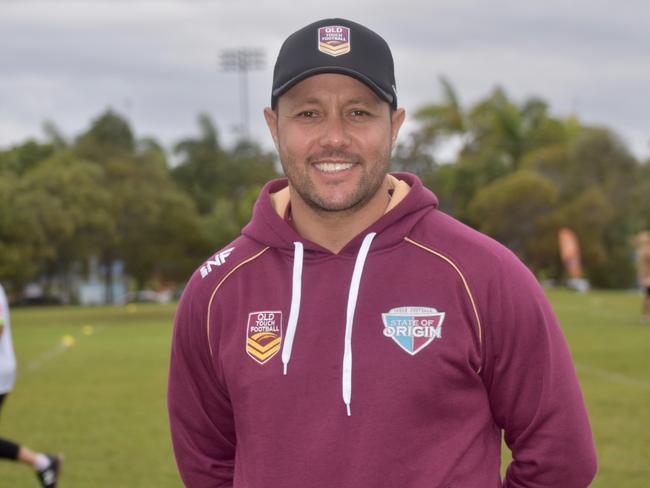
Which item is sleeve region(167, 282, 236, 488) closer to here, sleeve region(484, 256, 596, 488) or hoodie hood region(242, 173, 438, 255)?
hoodie hood region(242, 173, 438, 255)

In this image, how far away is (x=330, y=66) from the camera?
10.3 ft

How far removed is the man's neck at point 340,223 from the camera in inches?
129

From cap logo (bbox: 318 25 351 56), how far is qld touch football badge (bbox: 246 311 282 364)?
2.45ft

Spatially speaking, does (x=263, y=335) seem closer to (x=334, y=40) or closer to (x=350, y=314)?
(x=350, y=314)

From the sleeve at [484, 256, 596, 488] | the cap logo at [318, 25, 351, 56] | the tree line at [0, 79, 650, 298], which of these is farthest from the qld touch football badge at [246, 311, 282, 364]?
the tree line at [0, 79, 650, 298]

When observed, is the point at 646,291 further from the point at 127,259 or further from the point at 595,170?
the point at 127,259

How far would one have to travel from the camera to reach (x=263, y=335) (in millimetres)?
3205

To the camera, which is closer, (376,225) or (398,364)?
(398,364)

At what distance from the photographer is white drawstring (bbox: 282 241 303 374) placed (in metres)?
3.13

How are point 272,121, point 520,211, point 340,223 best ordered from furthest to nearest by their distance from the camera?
point 520,211 → point 272,121 → point 340,223

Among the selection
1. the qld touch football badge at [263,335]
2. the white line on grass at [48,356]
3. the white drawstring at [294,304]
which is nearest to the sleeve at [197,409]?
A: the qld touch football badge at [263,335]

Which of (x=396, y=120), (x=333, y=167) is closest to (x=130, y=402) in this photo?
(x=396, y=120)

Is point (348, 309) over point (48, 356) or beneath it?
over

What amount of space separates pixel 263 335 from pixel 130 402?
1342 centimetres
